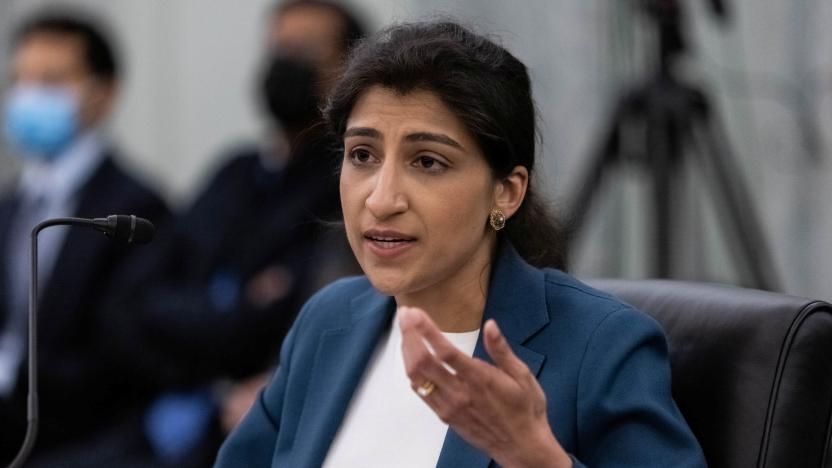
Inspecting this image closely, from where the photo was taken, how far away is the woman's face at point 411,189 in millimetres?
1782

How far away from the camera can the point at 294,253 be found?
344cm

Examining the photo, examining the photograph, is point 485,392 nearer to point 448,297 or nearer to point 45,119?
point 448,297

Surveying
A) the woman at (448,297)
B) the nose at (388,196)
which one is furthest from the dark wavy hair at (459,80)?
the nose at (388,196)

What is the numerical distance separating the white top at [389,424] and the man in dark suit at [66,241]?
1649mm

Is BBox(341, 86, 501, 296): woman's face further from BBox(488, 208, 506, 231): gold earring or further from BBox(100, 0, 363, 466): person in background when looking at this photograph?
BBox(100, 0, 363, 466): person in background

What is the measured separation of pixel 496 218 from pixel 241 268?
1.70 m

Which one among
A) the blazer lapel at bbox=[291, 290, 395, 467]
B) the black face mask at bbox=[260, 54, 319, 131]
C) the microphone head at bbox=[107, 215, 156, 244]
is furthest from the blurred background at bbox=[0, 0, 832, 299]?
the microphone head at bbox=[107, 215, 156, 244]

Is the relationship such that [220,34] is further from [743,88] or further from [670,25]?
[670,25]

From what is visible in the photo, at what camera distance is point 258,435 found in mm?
2045

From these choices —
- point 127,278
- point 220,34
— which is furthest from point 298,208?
point 220,34

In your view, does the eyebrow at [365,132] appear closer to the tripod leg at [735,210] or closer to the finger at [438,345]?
the finger at [438,345]

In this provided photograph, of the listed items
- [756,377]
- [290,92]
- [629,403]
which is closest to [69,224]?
[629,403]

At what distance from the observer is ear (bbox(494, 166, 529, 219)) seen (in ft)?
6.18

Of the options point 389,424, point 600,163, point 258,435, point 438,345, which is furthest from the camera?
point 600,163
